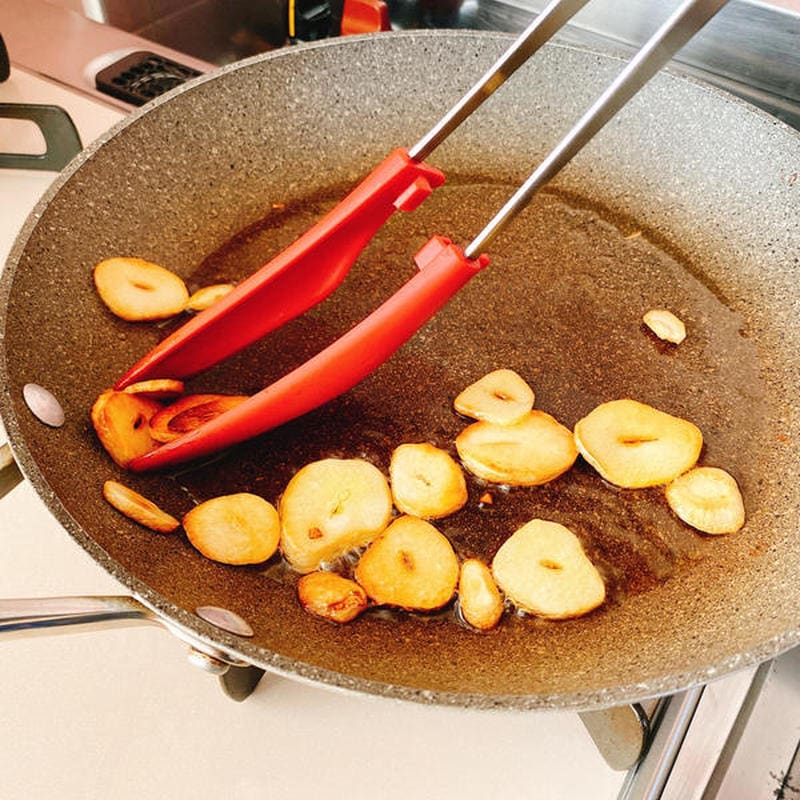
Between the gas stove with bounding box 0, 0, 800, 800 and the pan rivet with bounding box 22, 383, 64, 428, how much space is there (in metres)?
0.14

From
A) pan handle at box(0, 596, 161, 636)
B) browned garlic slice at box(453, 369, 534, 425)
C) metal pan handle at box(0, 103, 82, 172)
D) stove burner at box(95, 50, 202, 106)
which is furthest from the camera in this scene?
stove burner at box(95, 50, 202, 106)

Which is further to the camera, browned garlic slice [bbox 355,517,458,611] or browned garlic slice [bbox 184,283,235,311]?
browned garlic slice [bbox 184,283,235,311]

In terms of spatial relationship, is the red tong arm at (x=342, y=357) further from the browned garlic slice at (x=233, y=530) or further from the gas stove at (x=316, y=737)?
the gas stove at (x=316, y=737)

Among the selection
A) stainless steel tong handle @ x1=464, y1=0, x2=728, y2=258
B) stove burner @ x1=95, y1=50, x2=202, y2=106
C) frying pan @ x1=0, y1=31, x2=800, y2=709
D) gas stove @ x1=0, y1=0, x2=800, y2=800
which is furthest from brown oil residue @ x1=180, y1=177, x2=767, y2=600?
stove burner @ x1=95, y1=50, x2=202, y2=106

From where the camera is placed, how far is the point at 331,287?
691mm

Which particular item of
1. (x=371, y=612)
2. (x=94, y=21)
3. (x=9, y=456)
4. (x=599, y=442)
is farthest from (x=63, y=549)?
(x=94, y=21)

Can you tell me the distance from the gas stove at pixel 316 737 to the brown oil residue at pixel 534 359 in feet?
0.35

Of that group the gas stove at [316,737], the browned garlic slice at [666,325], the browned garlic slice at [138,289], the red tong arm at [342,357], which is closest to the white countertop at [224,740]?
the gas stove at [316,737]

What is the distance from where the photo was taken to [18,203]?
92 cm

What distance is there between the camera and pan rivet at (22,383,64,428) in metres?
0.56

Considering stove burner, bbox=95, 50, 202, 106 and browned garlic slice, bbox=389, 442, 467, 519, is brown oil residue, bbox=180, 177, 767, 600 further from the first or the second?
stove burner, bbox=95, 50, 202, 106

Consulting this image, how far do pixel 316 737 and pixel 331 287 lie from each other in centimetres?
35

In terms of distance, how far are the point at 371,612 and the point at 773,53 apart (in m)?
0.77

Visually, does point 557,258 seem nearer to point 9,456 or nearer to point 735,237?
point 735,237
